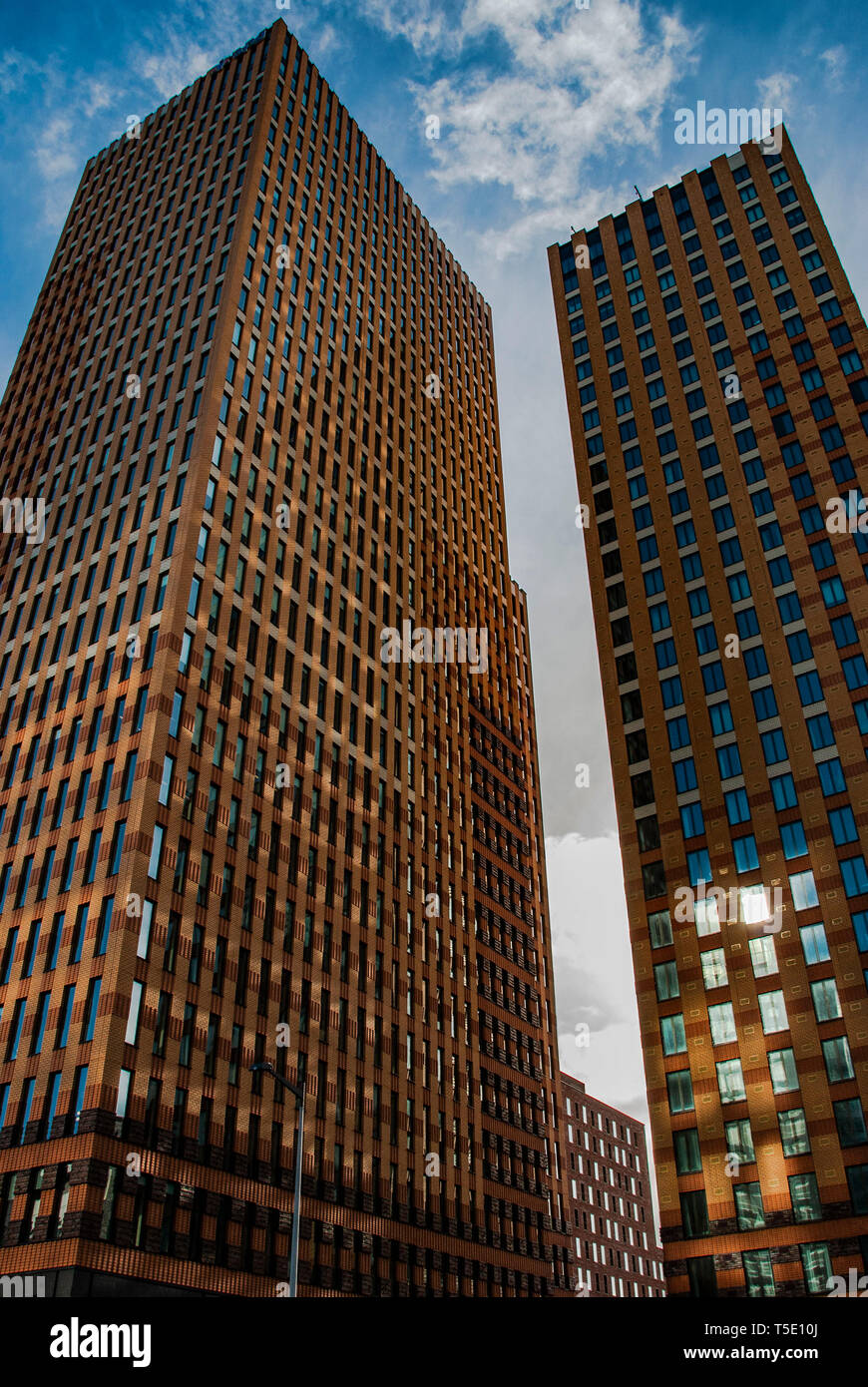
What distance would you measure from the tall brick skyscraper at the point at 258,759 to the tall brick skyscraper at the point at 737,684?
18029 mm

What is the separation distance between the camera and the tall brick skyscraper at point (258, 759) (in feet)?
159

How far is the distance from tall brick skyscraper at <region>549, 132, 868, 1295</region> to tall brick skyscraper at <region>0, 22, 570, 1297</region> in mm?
18029

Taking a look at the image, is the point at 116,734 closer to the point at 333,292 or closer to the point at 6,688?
the point at 6,688

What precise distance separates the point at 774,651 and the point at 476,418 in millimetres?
60665

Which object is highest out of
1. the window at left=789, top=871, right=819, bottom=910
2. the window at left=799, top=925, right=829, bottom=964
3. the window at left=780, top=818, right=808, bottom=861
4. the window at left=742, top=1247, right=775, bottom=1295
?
the window at left=780, top=818, right=808, bottom=861

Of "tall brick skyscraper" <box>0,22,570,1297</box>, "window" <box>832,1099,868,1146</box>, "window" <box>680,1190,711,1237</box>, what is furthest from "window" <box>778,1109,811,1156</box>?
"tall brick skyscraper" <box>0,22,570,1297</box>

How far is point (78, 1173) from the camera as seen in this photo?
43.0 metres

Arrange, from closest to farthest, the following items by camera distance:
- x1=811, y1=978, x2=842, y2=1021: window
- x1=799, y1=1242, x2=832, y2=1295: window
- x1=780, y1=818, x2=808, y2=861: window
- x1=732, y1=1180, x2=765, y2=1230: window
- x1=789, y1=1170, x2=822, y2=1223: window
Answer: x1=799, y1=1242, x2=832, y2=1295: window < x1=789, y1=1170, x2=822, y2=1223: window < x1=732, y1=1180, x2=765, y2=1230: window < x1=811, y1=978, x2=842, y2=1021: window < x1=780, y1=818, x2=808, y2=861: window

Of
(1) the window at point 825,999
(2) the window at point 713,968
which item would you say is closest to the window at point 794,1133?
(1) the window at point 825,999

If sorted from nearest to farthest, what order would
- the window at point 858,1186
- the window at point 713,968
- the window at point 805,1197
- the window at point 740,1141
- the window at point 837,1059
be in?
1. the window at point 858,1186
2. the window at point 805,1197
3. the window at point 837,1059
4. the window at point 740,1141
5. the window at point 713,968

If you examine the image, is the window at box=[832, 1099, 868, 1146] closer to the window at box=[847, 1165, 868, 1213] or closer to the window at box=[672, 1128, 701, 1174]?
the window at box=[847, 1165, 868, 1213]

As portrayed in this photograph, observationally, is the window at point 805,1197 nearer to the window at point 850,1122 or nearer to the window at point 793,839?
the window at point 850,1122

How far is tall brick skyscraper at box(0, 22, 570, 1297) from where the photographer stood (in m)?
48.5
